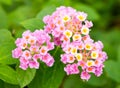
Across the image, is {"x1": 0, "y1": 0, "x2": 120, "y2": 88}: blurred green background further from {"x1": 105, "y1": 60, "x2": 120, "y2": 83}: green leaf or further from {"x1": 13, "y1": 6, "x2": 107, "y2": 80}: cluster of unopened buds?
{"x1": 13, "y1": 6, "x2": 107, "y2": 80}: cluster of unopened buds

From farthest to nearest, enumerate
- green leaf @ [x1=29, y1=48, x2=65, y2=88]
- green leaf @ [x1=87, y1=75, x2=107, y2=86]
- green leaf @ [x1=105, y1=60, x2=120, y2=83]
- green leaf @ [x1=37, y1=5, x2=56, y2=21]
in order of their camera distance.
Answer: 1. green leaf @ [x1=87, y1=75, x2=107, y2=86]
2. green leaf @ [x1=105, y1=60, x2=120, y2=83]
3. green leaf @ [x1=37, y1=5, x2=56, y2=21]
4. green leaf @ [x1=29, y1=48, x2=65, y2=88]

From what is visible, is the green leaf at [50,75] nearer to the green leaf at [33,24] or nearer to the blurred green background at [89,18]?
the blurred green background at [89,18]

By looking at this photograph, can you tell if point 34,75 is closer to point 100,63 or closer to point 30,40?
point 30,40

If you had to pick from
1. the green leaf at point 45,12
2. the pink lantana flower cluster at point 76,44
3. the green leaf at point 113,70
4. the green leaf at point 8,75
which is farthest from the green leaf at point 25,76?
the green leaf at point 113,70

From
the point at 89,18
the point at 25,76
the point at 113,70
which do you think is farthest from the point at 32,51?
the point at 89,18

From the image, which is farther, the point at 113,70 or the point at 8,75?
the point at 113,70

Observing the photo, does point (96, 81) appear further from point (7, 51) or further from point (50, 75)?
point (7, 51)

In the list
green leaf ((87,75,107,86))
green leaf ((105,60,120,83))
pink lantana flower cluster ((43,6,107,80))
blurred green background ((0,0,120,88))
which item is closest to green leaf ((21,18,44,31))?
blurred green background ((0,0,120,88))
